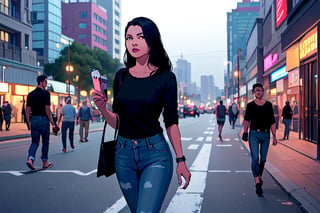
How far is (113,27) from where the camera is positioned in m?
114

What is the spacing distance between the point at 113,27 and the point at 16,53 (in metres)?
82.8

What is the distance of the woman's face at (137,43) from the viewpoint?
2887mm

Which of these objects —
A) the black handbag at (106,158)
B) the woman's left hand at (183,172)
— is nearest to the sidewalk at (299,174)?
the woman's left hand at (183,172)

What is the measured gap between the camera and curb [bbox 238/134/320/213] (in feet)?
17.0

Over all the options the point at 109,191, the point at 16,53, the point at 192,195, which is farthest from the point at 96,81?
the point at 16,53

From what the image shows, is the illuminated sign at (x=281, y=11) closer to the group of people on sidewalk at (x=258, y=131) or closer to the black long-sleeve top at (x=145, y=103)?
the group of people on sidewalk at (x=258, y=131)

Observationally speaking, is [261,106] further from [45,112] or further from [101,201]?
[45,112]

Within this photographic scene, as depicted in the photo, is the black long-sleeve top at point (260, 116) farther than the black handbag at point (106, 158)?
Yes

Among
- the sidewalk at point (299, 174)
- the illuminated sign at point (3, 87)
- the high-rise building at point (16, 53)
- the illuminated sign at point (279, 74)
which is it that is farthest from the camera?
the high-rise building at point (16, 53)

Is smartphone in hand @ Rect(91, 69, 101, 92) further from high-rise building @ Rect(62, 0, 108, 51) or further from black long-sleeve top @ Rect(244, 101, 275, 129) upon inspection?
high-rise building @ Rect(62, 0, 108, 51)

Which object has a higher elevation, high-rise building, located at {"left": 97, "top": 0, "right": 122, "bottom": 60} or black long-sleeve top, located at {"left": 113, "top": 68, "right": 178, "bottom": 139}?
high-rise building, located at {"left": 97, "top": 0, "right": 122, "bottom": 60}

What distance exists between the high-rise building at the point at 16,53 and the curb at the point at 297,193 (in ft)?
85.8

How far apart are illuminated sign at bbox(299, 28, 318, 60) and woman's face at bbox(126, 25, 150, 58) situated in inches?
441

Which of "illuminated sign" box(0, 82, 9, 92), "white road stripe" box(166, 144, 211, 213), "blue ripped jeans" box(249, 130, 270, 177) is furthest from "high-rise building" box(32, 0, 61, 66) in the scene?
"blue ripped jeans" box(249, 130, 270, 177)
